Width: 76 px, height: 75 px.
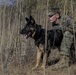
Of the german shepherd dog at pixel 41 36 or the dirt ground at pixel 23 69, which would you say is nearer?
the dirt ground at pixel 23 69

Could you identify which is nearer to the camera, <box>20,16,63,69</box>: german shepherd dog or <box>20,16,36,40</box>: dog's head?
<box>20,16,63,69</box>: german shepherd dog

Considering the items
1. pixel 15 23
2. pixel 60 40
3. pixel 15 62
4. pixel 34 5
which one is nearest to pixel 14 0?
pixel 15 23

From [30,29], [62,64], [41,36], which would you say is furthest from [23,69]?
[30,29]

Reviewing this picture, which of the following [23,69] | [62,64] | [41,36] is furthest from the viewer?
[41,36]

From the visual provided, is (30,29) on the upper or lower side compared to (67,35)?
upper

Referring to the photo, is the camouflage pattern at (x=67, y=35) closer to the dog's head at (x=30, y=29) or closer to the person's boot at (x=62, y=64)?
the person's boot at (x=62, y=64)

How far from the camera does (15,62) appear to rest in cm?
469

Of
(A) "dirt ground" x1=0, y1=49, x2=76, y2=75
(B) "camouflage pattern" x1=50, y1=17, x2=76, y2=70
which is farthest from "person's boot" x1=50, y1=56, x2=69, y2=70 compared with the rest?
(A) "dirt ground" x1=0, y1=49, x2=76, y2=75

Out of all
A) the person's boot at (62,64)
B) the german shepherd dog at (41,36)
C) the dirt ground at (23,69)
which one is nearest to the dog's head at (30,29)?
the german shepherd dog at (41,36)

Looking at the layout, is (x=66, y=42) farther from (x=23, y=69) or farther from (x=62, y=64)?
(x=23, y=69)

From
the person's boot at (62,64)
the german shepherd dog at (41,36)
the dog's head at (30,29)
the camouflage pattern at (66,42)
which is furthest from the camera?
the dog's head at (30,29)

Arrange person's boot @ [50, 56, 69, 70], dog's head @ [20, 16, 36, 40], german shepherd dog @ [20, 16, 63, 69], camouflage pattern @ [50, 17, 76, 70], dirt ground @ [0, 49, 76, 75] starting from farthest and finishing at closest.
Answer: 1. dog's head @ [20, 16, 36, 40]
2. german shepherd dog @ [20, 16, 63, 69]
3. camouflage pattern @ [50, 17, 76, 70]
4. person's boot @ [50, 56, 69, 70]
5. dirt ground @ [0, 49, 76, 75]

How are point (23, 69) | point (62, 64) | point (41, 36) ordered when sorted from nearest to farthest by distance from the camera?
point (23, 69) < point (62, 64) < point (41, 36)

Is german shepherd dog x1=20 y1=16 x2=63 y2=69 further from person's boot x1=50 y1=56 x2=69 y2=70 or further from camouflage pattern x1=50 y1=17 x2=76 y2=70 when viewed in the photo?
person's boot x1=50 y1=56 x2=69 y2=70
